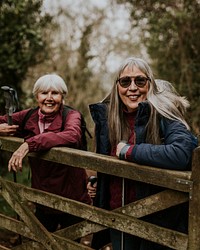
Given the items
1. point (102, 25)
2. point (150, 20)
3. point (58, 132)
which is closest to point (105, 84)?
point (102, 25)

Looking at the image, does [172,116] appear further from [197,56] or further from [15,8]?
[197,56]

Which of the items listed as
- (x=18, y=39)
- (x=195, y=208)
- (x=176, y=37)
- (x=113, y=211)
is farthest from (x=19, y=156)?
(x=176, y=37)

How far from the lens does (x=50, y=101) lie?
3834mm

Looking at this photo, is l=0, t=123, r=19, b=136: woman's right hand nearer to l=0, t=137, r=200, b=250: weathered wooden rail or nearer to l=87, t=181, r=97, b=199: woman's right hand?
l=0, t=137, r=200, b=250: weathered wooden rail

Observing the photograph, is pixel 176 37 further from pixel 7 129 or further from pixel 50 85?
pixel 7 129

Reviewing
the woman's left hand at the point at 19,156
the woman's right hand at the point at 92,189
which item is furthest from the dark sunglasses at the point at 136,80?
the woman's right hand at the point at 92,189

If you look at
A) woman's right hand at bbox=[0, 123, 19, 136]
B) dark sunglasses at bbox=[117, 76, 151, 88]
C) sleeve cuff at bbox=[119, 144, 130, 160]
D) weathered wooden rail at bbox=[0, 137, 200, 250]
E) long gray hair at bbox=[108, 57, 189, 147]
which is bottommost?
weathered wooden rail at bbox=[0, 137, 200, 250]

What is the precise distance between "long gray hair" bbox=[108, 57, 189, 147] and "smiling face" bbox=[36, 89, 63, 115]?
644mm

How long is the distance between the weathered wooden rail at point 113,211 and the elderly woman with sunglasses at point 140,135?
99mm

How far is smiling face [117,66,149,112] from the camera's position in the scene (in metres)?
3.18

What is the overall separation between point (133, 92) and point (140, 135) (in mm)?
389

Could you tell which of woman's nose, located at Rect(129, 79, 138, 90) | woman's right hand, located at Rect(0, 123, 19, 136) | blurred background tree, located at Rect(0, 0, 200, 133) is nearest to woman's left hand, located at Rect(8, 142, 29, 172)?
woman's right hand, located at Rect(0, 123, 19, 136)

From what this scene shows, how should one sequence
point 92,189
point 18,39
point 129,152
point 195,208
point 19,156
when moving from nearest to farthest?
point 195,208 → point 129,152 → point 19,156 → point 92,189 → point 18,39

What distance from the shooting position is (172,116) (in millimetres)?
2932
